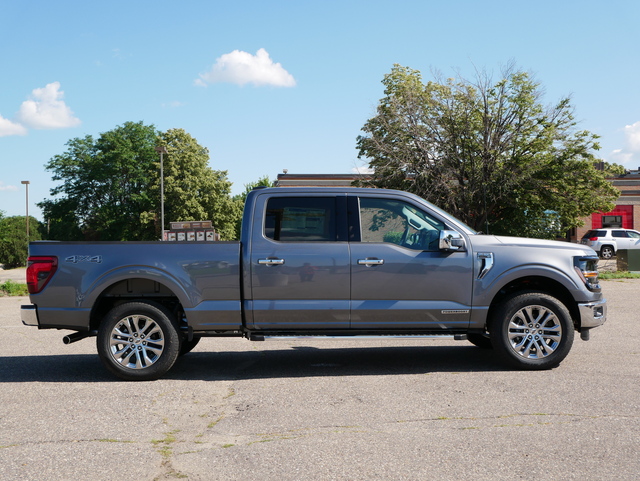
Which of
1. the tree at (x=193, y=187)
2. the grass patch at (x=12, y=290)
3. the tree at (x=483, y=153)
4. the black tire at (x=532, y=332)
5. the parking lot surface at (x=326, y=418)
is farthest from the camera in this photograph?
the tree at (x=193, y=187)

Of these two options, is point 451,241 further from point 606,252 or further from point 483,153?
point 606,252

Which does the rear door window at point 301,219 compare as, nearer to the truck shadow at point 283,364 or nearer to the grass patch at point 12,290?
the truck shadow at point 283,364

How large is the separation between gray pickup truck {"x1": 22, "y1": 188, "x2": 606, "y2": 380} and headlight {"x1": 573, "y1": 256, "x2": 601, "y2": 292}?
0.03 meters

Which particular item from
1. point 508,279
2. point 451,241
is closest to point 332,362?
point 451,241

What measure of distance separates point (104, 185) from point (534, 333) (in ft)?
201

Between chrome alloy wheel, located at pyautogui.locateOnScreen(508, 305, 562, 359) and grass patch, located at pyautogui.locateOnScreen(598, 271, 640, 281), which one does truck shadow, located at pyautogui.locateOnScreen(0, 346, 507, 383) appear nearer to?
chrome alloy wheel, located at pyautogui.locateOnScreen(508, 305, 562, 359)

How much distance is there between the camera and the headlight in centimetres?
748

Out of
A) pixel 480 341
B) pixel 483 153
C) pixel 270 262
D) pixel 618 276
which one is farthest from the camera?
pixel 483 153

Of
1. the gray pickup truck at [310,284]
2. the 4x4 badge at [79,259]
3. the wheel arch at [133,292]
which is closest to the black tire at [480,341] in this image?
the gray pickup truck at [310,284]

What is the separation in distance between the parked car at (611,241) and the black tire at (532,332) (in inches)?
1316

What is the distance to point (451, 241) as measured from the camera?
7.17 m

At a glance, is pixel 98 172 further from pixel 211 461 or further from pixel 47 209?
pixel 211 461

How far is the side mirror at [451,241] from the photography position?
7105 mm

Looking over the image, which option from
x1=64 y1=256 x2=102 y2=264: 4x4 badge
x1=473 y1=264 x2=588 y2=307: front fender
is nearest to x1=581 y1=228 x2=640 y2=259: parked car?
x1=473 y1=264 x2=588 y2=307: front fender
